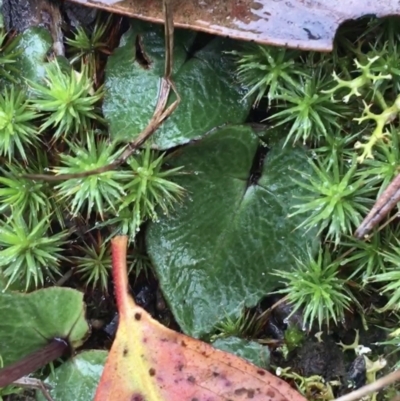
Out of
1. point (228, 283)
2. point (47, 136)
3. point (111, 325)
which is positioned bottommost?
point (111, 325)

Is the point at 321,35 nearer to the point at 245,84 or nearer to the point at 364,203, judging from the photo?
the point at 245,84

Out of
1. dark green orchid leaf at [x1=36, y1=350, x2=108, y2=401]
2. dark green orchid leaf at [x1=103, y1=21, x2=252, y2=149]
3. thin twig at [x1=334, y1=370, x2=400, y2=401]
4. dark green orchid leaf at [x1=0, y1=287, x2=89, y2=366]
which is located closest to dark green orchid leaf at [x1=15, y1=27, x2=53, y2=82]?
dark green orchid leaf at [x1=103, y1=21, x2=252, y2=149]

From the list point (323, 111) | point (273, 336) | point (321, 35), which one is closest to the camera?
point (321, 35)

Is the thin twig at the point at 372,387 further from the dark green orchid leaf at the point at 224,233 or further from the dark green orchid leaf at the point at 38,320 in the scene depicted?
the dark green orchid leaf at the point at 38,320

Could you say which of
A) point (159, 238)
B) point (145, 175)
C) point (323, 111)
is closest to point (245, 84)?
point (323, 111)

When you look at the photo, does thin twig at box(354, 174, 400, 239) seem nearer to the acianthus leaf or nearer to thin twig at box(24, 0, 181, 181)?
the acianthus leaf

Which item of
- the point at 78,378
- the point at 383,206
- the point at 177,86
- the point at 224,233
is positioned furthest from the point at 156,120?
the point at 78,378

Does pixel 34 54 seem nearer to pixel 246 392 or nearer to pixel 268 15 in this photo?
pixel 268 15
